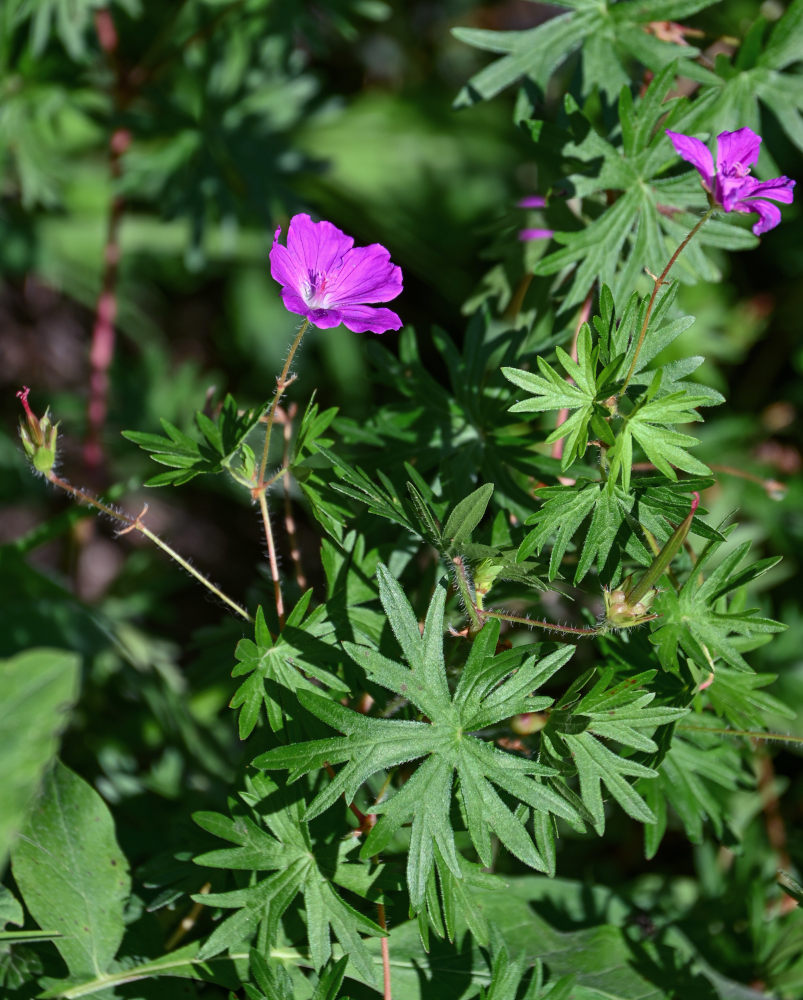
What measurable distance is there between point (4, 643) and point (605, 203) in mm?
1457

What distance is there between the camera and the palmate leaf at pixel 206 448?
48.8 inches

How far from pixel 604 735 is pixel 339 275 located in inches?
27.3

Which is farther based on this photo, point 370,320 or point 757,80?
point 757,80

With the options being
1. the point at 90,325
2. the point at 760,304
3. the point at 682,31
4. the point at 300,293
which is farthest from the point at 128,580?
the point at 760,304

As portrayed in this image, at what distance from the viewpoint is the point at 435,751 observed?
1.10 metres

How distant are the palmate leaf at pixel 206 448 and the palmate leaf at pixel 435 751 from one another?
0.29 m

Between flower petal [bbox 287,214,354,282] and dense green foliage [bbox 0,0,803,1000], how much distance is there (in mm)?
183

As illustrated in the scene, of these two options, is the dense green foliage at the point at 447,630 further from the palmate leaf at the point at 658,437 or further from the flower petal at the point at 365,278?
the flower petal at the point at 365,278

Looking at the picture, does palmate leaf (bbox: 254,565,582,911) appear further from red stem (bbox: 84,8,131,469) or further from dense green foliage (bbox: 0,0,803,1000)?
red stem (bbox: 84,8,131,469)

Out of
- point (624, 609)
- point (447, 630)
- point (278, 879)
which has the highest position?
point (624, 609)

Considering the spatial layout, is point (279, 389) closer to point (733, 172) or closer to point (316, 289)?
point (316, 289)

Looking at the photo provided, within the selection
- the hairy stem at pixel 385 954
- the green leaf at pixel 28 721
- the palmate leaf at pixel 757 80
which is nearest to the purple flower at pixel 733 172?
the palmate leaf at pixel 757 80

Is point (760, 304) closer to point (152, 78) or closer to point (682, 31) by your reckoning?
point (682, 31)

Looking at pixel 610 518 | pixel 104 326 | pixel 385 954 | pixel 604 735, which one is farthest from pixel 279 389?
pixel 104 326
